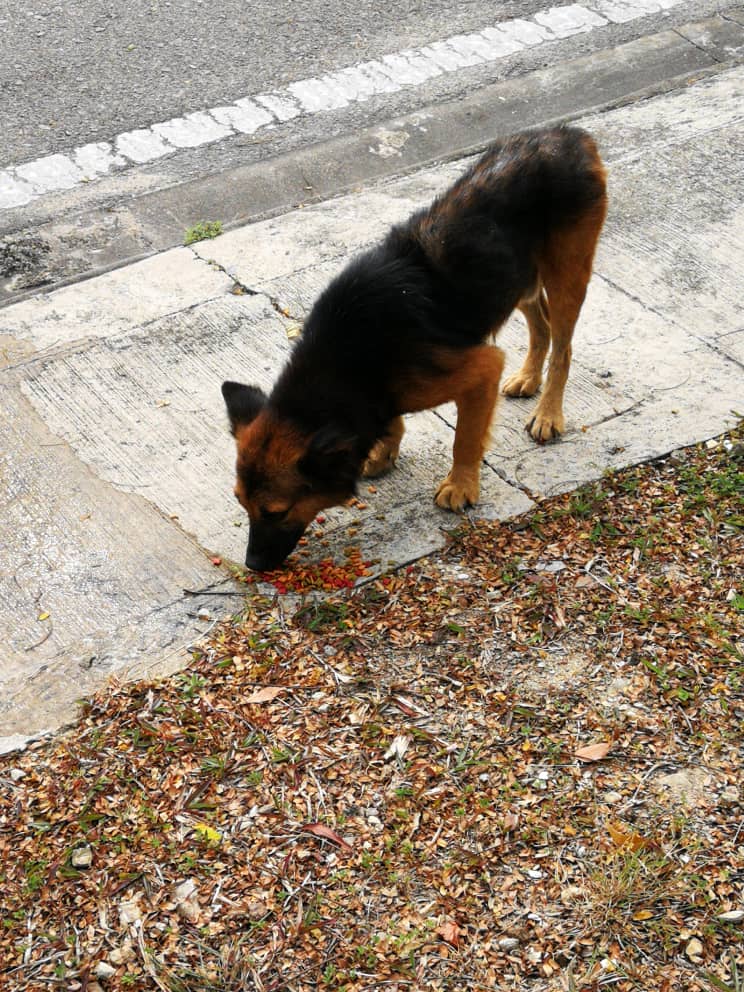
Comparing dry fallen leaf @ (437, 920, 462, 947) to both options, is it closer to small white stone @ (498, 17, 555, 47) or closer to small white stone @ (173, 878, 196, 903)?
small white stone @ (173, 878, 196, 903)

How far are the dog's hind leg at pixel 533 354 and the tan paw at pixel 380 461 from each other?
2.69ft

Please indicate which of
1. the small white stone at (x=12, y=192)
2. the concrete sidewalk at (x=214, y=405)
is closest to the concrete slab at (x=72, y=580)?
the concrete sidewalk at (x=214, y=405)

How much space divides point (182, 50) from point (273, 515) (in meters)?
5.76

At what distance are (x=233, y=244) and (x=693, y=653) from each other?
3.63 m

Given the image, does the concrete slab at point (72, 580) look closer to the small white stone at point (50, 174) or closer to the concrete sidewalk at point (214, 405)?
the concrete sidewalk at point (214, 405)

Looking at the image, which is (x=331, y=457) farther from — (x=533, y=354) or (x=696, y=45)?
(x=696, y=45)

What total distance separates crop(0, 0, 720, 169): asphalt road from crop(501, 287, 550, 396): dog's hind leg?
123 inches

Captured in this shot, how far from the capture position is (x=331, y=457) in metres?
4.16

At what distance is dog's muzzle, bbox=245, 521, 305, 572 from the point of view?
429cm

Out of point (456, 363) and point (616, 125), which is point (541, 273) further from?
point (616, 125)

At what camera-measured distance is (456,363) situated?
176 inches

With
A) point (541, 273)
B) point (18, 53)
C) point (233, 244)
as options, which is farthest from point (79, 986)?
point (18, 53)

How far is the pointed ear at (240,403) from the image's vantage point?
14.3 feet

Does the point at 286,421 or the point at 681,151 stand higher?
the point at 286,421
